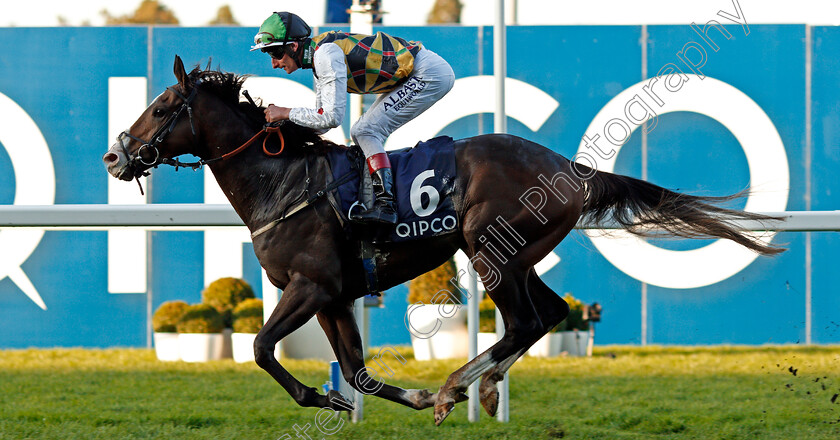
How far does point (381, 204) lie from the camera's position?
3744 millimetres

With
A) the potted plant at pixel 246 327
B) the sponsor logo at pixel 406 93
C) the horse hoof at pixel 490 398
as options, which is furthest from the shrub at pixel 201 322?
the horse hoof at pixel 490 398

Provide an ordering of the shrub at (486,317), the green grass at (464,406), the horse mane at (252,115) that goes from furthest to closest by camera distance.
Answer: the shrub at (486,317) < the green grass at (464,406) < the horse mane at (252,115)

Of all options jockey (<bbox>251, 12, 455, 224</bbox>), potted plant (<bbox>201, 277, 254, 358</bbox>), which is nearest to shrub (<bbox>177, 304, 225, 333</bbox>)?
potted plant (<bbox>201, 277, 254, 358</bbox>)

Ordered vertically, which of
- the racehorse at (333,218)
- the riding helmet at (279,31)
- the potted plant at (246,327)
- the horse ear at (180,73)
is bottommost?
the potted plant at (246,327)

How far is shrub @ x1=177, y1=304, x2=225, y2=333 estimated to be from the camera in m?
8.66

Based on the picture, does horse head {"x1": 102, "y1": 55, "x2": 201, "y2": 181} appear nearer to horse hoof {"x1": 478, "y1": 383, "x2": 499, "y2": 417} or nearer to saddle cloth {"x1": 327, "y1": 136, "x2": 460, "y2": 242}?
saddle cloth {"x1": 327, "y1": 136, "x2": 460, "y2": 242}

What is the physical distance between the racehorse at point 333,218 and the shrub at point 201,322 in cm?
490

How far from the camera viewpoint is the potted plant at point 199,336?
28.4 ft

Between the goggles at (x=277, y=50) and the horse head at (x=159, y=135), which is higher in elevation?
the goggles at (x=277, y=50)

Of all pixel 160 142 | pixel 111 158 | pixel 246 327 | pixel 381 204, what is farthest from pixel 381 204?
pixel 246 327

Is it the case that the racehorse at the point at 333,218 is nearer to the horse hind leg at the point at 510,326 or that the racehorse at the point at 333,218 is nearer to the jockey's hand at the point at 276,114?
the horse hind leg at the point at 510,326

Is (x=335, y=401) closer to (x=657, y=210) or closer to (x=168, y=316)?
(x=657, y=210)

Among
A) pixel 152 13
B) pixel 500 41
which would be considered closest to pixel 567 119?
pixel 500 41

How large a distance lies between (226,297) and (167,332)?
0.68 meters
